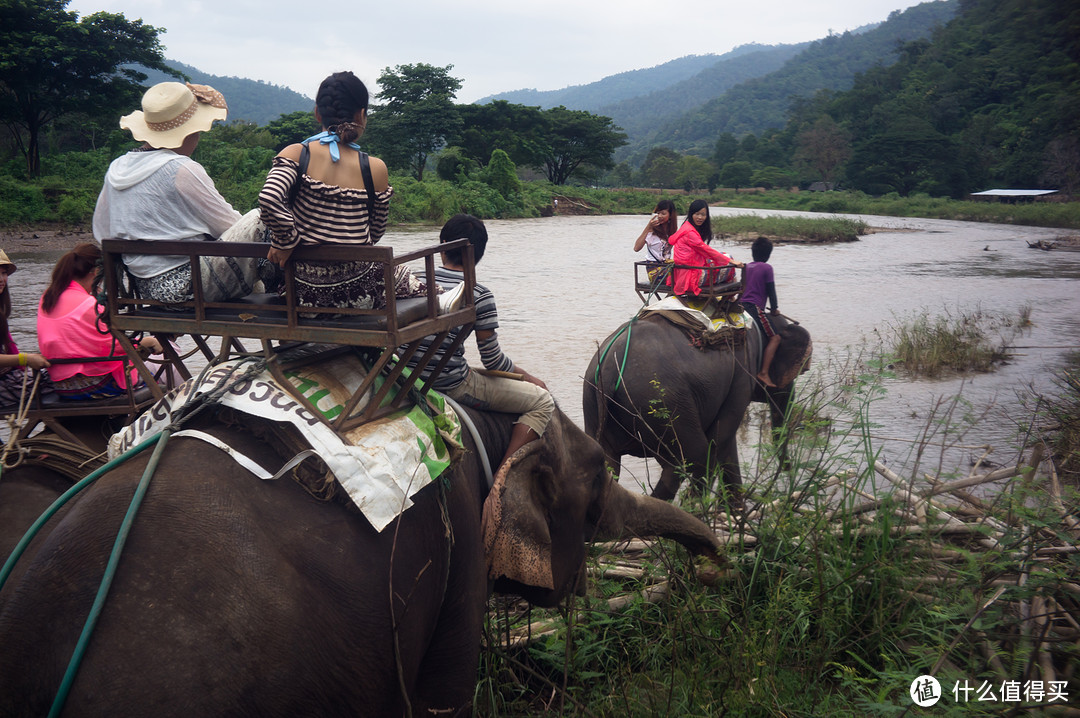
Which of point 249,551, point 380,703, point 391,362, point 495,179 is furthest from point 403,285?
point 495,179

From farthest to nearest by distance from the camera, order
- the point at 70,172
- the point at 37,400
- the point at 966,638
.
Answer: the point at 70,172 → the point at 37,400 → the point at 966,638

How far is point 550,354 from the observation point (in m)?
12.9

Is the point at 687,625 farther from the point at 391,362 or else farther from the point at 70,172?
the point at 70,172

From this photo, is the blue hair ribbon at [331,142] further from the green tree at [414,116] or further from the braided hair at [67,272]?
the green tree at [414,116]

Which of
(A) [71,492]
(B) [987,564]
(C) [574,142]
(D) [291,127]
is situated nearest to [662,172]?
(C) [574,142]

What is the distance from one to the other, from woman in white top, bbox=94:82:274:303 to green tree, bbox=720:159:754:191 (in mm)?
89080

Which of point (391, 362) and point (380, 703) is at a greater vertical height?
point (391, 362)

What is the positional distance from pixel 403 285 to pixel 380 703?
1247 mm

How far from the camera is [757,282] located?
A: 7602 mm

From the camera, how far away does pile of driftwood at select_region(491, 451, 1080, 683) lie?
2945 mm

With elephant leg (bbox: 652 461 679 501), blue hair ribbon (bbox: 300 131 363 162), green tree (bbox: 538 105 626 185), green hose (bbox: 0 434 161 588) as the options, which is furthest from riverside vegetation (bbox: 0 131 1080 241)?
green hose (bbox: 0 434 161 588)

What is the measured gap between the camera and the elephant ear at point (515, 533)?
9.43 ft

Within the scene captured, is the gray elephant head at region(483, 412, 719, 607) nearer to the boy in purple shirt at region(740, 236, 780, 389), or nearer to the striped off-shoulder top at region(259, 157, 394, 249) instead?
the striped off-shoulder top at region(259, 157, 394, 249)

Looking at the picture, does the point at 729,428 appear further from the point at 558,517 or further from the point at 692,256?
the point at 558,517
